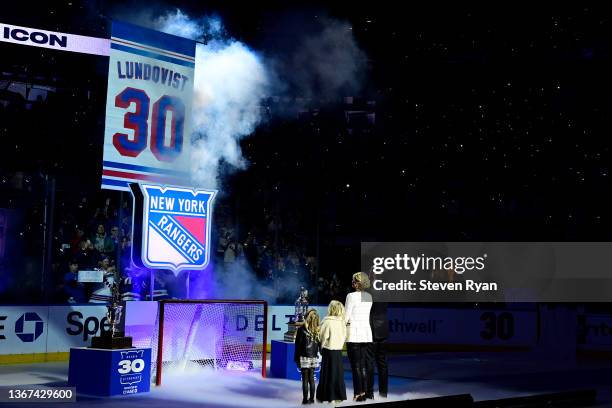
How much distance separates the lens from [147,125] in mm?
14594

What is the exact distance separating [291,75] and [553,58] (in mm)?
9084

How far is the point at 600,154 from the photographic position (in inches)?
1149

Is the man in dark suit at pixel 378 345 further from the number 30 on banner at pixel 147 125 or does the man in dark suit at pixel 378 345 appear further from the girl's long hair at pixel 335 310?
the number 30 on banner at pixel 147 125

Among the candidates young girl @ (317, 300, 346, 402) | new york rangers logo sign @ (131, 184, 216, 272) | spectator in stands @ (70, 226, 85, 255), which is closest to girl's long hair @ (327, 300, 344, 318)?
young girl @ (317, 300, 346, 402)

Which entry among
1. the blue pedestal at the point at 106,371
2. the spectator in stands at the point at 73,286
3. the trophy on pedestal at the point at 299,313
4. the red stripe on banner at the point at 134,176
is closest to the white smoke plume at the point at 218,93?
the spectator in stands at the point at 73,286

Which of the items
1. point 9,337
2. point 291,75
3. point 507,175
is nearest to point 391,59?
point 291,75

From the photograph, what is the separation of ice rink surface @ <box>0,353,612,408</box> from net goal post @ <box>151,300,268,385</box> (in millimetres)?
369

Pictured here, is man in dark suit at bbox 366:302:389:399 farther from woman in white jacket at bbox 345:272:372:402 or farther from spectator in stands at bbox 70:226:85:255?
spectator in stands at bbox 70:226:85:255

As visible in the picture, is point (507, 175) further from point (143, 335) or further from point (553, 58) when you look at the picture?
point (143, 335)

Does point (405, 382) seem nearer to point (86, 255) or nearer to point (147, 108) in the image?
point (147, 108)

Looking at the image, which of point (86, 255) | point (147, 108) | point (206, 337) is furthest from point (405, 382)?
point (86, 255)

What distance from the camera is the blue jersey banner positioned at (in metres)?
14.2

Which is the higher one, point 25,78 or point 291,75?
point 291,75

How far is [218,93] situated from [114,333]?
11.5m
